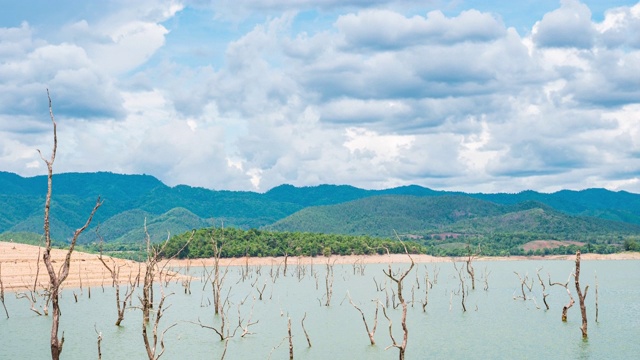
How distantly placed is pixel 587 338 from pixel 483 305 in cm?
2037

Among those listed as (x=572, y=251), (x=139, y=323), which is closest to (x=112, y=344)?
(x=139, y=323)

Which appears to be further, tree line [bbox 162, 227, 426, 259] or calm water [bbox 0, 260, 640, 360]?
tree line [bbox 162, 227, 426, 259]

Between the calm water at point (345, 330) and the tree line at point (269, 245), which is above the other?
the tree line at point (269, 245)

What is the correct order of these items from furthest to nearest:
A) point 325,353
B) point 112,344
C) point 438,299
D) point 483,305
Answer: point 438,299, point 483,305, point 112,344, point 325,353

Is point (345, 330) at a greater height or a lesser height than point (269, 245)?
lesser

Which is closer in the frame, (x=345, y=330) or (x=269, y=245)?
(x=345, y=330)

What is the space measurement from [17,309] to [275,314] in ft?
73.1

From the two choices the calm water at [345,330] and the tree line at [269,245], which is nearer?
the calm water at [345,330]

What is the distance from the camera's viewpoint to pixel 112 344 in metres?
39.8

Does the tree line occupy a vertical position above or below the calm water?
above

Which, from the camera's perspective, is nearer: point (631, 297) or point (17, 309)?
point (17, 309)

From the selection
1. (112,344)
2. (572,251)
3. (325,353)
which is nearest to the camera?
(325,353)

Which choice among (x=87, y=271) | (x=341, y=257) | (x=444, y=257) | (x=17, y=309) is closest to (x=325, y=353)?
(x=17, y=309)

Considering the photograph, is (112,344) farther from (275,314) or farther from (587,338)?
(587,338)
